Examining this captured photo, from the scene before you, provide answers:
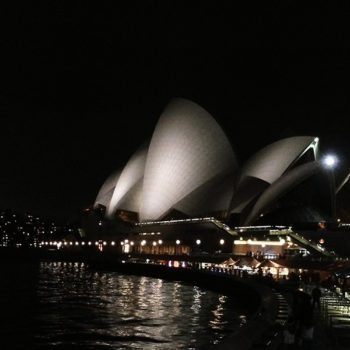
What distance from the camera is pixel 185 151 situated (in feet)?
167

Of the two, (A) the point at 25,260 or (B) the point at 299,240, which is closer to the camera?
(B) the point at 299,240

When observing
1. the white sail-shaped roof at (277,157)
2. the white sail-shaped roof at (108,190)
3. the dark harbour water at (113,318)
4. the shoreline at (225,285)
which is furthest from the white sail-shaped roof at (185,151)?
the white sail-shaped roof at (108,190)

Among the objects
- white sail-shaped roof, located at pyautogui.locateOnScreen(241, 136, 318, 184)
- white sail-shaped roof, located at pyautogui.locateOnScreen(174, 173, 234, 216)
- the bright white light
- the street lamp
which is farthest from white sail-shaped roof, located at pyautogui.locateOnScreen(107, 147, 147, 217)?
the bright white light

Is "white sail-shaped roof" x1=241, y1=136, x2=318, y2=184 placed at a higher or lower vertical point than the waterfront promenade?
higher

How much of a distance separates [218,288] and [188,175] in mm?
17103

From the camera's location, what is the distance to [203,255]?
163 feet

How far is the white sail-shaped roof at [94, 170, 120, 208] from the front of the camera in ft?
232

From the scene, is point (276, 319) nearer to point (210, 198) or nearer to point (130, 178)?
point (210, 198)

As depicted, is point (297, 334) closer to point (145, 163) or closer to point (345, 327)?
point (345, 327)

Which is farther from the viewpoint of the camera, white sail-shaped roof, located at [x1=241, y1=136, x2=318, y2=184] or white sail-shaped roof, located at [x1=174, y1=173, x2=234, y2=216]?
white sail-shaped roof, located at [x1=174, y1=173, x2=234, y2=216]

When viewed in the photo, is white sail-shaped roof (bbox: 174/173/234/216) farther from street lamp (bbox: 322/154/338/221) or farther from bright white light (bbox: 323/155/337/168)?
bright white light (bbox: 323/155/337/168)

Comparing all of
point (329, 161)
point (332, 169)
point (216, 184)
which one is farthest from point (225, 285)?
point (216, 184)

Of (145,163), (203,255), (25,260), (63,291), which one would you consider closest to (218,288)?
(63,291)

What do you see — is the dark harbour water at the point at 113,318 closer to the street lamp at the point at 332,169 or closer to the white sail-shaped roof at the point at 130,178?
the street lamp at the point at 332,169
